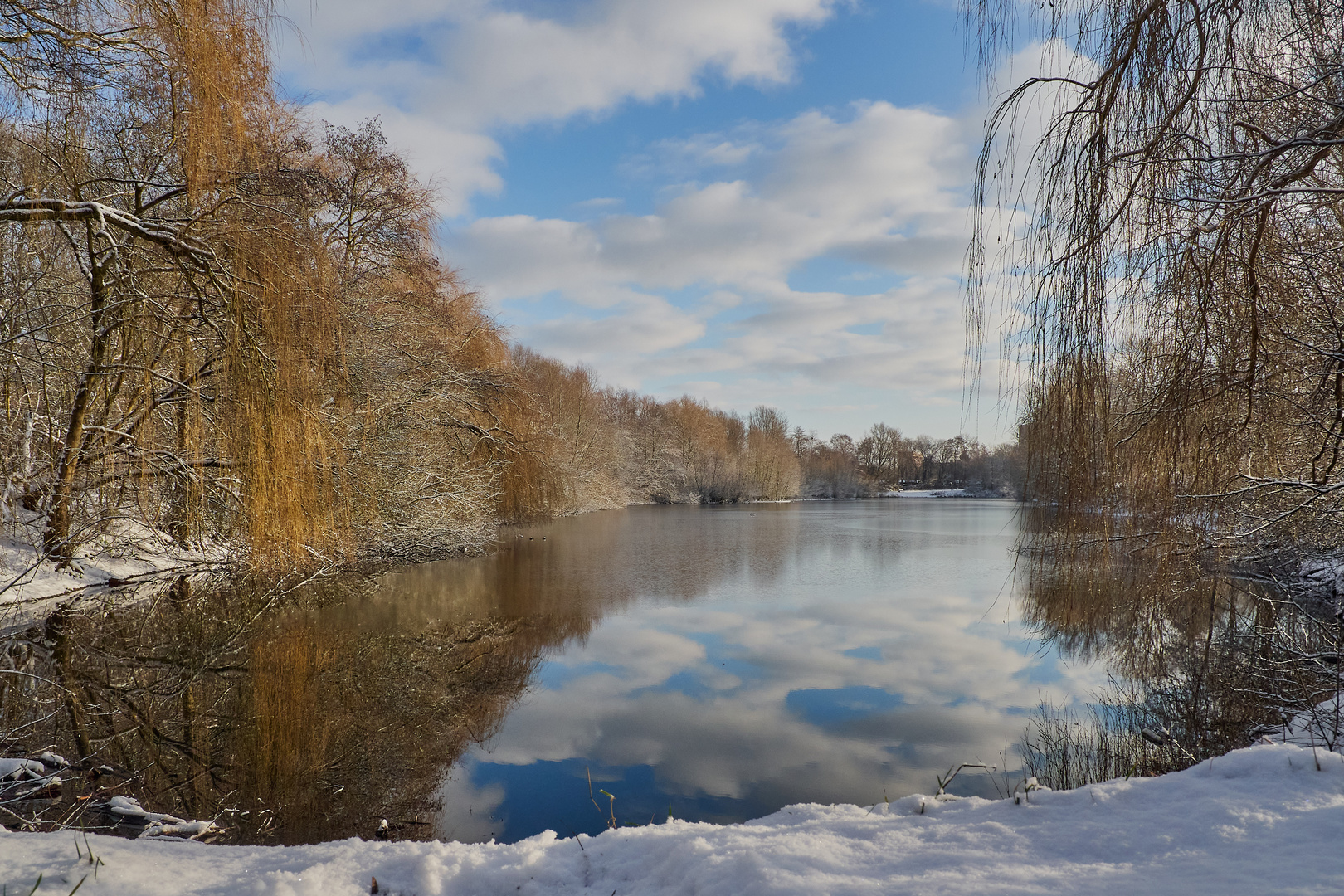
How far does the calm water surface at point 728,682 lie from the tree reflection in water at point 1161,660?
0.28 m

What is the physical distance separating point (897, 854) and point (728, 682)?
182 inches

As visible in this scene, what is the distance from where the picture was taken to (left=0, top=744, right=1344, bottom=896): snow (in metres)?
1.73

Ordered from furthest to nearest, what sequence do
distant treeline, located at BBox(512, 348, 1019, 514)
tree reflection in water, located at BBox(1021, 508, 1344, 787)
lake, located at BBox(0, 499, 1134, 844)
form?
distant treeline, located at BBox(512, 348, 1019, 514) < lake, located at BBox(0, 499, 1134, 844) < tree reflection in water, located at BBox(1021, 508, 1344, 787)

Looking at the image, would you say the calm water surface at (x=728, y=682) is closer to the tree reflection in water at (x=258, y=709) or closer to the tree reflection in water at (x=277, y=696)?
the tree reflection in water at (x=277, y=696)

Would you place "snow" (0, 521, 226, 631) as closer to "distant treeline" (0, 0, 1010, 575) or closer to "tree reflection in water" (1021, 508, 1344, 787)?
"distant treeline" (0, 0, 1010, 575)

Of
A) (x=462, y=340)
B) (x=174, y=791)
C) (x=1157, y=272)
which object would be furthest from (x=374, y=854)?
(x=462, y=340)

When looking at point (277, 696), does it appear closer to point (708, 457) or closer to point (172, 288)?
point (172, 288)

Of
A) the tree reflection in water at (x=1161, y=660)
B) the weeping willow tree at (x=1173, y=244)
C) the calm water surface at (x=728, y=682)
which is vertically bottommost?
the calm water surface at (x=728, y=682)

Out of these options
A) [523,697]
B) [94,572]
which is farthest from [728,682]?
[94,572]

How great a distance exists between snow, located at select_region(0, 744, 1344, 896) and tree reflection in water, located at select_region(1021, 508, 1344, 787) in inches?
27.6

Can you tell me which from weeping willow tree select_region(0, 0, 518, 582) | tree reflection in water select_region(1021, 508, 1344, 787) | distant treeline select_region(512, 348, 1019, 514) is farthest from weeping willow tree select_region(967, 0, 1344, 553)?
distant treeline select_region(512, 348, 1019, 514)

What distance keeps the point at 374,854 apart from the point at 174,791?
83.9 inches

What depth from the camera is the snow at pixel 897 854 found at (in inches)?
68.2

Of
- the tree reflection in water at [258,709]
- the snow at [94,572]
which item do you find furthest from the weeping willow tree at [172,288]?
the snow at [94,572]
